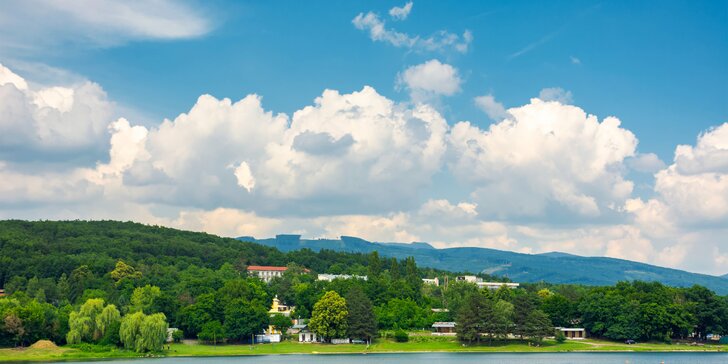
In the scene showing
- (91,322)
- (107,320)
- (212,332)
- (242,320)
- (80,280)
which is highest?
(80,280)

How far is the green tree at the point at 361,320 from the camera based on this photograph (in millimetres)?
101312

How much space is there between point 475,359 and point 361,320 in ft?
68.1

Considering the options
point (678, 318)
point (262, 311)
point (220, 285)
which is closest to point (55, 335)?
point (262, 311)

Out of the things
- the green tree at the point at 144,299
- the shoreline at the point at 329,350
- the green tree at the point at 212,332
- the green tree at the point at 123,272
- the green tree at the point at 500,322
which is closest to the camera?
the shoreline at the point at 329,350

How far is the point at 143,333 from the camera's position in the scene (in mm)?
92750

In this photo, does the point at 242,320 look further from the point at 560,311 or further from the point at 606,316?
the point at 606,316

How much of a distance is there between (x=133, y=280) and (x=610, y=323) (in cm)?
8845

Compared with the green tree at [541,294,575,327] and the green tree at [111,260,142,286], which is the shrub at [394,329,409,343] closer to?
the green tree at [541,294,575,327]

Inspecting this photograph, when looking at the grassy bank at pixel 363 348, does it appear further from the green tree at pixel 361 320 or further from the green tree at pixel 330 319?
the green tree at pixel 330 319

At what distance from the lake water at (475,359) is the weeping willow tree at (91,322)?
38.5ft

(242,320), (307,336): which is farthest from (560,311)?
(242,320)

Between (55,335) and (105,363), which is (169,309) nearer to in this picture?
(55,335)

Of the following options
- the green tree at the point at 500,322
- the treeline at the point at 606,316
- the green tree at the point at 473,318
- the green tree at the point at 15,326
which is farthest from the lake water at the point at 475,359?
the green tree at the point at 15,326

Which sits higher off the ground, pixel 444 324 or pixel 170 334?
pixel 444 324
